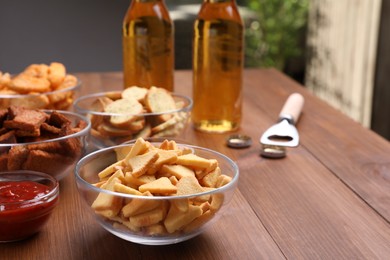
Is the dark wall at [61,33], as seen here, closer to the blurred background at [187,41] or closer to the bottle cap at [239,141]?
the blurred background at [187,41]

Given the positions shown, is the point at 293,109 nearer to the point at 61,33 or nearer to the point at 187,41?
the point at 61,33

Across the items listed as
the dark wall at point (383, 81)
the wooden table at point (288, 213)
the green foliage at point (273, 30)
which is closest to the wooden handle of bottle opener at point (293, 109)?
the wooden table at point (288, 213)

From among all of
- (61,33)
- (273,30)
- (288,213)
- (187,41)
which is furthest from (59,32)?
(288,213)

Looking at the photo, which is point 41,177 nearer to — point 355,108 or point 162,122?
point 162,122

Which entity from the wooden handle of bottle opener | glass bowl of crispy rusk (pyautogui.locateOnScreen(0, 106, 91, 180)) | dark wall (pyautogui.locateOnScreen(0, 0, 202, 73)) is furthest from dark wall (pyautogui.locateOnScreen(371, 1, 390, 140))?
glass bowl of crispy rusk (pyautogui.locateOnScreen(0, 106, 91, 180))

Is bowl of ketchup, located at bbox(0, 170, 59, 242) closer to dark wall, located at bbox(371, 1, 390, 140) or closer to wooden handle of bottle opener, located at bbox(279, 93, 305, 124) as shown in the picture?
wooden handle of bottle opener, located at bbox(279, 93, 305, 124)

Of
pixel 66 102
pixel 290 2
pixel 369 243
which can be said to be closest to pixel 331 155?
pixel 369 243
